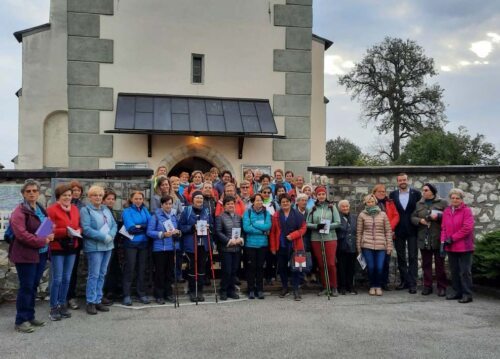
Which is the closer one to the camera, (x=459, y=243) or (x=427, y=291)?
(x=459, y=243)

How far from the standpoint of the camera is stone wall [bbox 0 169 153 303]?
7238 millimetres

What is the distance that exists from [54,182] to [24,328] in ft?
7.33

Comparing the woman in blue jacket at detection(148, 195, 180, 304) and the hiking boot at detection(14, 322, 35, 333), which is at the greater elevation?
the woman in blue jacket at detection(148, 195, 180, 304)

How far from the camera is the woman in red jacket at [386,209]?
26.5 ft

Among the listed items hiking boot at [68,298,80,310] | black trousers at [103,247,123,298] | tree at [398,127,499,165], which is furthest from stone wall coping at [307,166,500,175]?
tree at [398,127,499,165]

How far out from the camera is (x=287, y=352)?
4863 mm

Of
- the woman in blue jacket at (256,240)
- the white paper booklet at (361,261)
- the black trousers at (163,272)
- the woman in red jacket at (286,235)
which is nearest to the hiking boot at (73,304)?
the black trousers at (163,272)

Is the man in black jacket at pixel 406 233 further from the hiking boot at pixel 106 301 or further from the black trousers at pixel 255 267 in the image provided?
the hiking boot at pixel 106 301

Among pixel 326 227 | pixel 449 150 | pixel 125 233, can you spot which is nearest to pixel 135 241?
pixel 125 233

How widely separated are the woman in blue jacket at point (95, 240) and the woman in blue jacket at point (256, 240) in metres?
1.95

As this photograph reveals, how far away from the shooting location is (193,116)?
11.7m

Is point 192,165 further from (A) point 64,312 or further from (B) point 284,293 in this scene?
(A) point 64,312

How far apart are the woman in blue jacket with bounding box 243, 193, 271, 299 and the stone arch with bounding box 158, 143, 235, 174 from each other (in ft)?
15.7

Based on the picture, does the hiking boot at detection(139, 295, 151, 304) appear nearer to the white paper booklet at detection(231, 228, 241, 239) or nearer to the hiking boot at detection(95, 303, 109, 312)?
the hiking boot at detection(95, 303, 109, 312)
